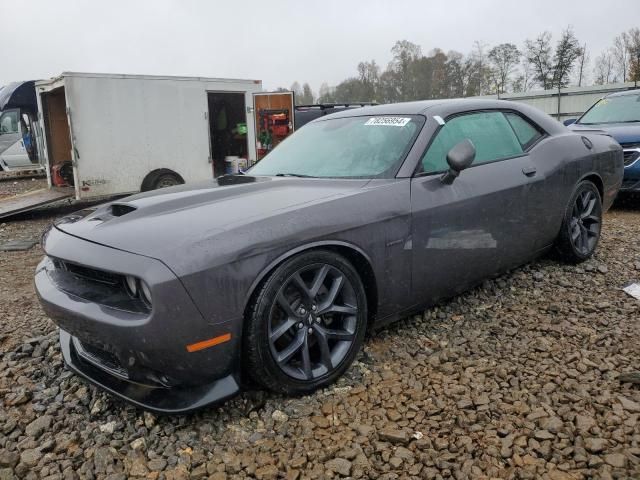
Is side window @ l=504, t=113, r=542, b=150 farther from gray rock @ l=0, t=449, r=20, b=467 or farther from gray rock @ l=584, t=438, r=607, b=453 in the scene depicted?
gray rock @ l=0, t=449, r=20, b=467

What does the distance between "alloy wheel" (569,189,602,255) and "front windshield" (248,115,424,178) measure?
6.11 feet

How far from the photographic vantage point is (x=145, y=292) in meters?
2.14

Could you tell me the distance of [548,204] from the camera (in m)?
3.81

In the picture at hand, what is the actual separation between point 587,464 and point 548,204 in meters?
2.23

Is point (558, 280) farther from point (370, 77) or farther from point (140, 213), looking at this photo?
point (370, 77)

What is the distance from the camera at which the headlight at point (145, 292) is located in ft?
6.91

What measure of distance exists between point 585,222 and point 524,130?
3.63 feet

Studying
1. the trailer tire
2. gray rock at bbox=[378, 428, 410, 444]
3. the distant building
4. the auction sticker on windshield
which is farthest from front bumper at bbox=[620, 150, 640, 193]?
the distant building

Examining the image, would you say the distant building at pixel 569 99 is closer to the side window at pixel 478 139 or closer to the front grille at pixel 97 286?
the side window at pixel 478 139

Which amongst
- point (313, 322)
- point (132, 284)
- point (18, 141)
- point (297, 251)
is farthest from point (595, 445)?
point (18, 141)

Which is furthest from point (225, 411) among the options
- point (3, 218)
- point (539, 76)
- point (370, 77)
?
point (370, 77)

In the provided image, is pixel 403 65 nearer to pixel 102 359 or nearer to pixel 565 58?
pixel 565 58

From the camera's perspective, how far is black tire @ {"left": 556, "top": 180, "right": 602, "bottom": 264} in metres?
4.10

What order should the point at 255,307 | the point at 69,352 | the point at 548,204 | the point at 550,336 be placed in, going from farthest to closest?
the point at 548,204 < the point at 550,336 < the point at 69,352 < the point at 255,307
